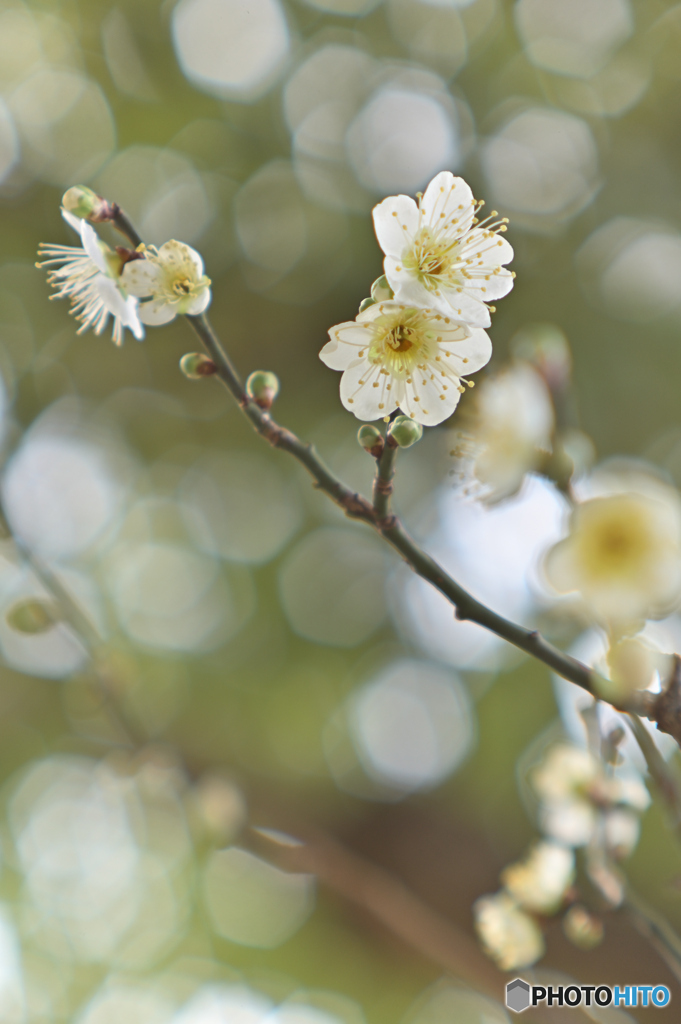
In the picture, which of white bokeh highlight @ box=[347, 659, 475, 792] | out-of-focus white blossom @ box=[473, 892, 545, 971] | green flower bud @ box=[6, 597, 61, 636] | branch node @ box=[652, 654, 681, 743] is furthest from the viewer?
white bokeh highlight @ box=[347, 659, 475, 792]

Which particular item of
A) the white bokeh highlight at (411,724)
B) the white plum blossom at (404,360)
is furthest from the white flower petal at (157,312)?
the white bokeh highlight at (411,724)

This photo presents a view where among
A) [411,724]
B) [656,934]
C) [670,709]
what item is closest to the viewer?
[670,709]

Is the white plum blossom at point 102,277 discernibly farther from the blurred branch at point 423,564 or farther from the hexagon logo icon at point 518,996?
the hexagon logo icon at point 518,996

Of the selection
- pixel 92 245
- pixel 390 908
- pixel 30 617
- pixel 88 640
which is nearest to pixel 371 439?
pixel 92 245

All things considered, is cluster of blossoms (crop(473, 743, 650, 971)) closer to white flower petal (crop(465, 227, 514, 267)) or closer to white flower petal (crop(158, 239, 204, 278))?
white flower petal (crop(465, 227, 514, 267))

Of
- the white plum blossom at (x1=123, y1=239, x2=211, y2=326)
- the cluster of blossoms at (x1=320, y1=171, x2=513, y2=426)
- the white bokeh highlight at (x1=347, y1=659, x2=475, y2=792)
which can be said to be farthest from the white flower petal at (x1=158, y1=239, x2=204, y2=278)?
the white bokeh highlight at (x1=347, y1=659, x2=475, y2=792)

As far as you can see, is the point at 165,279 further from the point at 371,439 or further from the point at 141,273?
the point at 371,439
